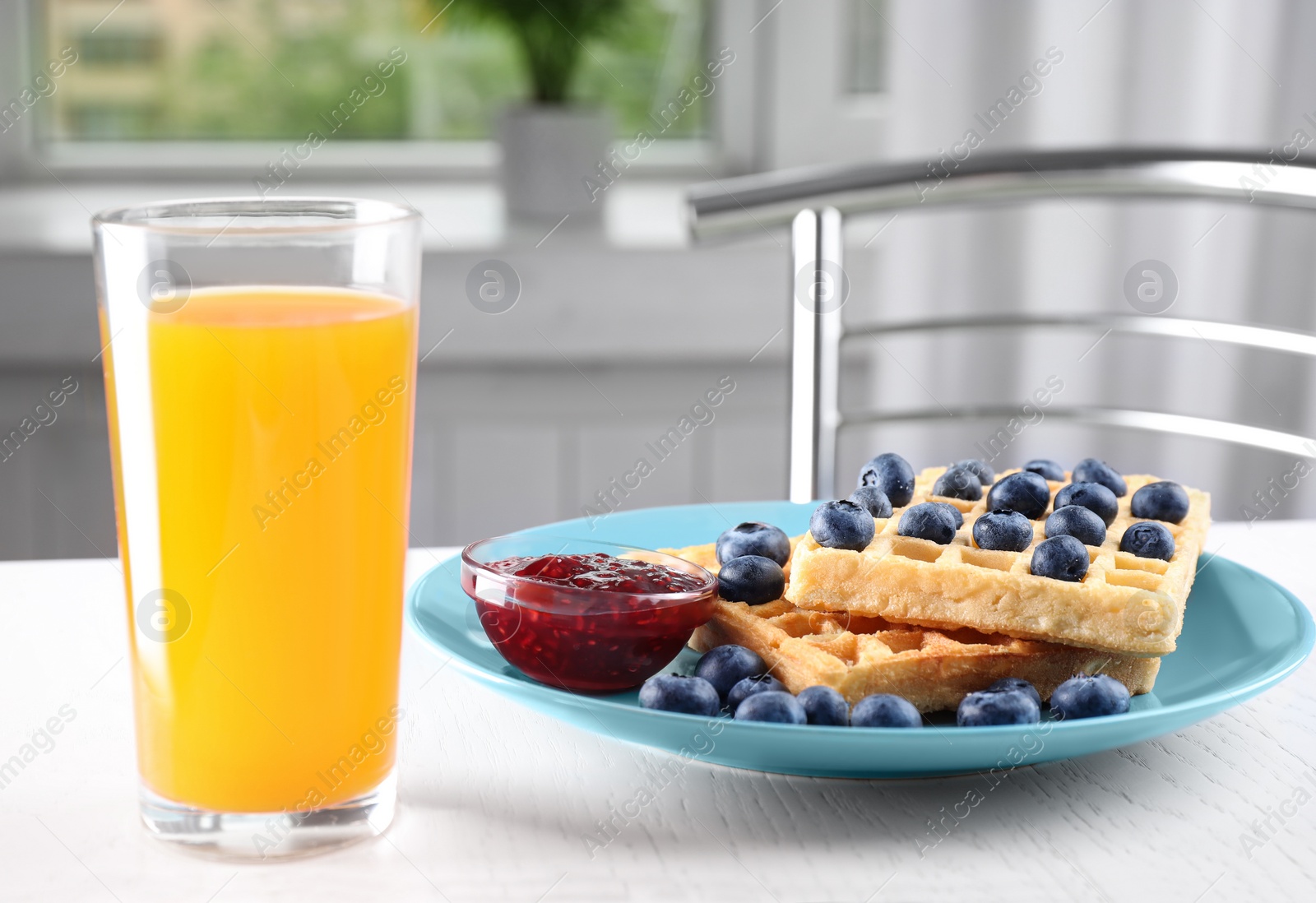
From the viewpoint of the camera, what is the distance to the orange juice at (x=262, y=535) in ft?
1.83

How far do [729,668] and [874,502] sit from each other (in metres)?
0.22

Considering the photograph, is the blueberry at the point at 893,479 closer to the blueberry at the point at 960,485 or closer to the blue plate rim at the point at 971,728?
the blueberry at the point at 960,485

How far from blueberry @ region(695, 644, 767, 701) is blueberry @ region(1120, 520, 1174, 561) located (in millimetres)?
299

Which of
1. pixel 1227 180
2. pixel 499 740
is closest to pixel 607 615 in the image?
pixel 499 740

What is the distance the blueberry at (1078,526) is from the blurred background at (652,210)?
5.28 ft

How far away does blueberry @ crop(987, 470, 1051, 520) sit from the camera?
0.92 meters

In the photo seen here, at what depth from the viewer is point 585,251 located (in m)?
2.45

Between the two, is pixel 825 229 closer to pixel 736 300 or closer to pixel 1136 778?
pixel 736 300

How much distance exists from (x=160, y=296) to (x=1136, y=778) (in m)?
0.52
